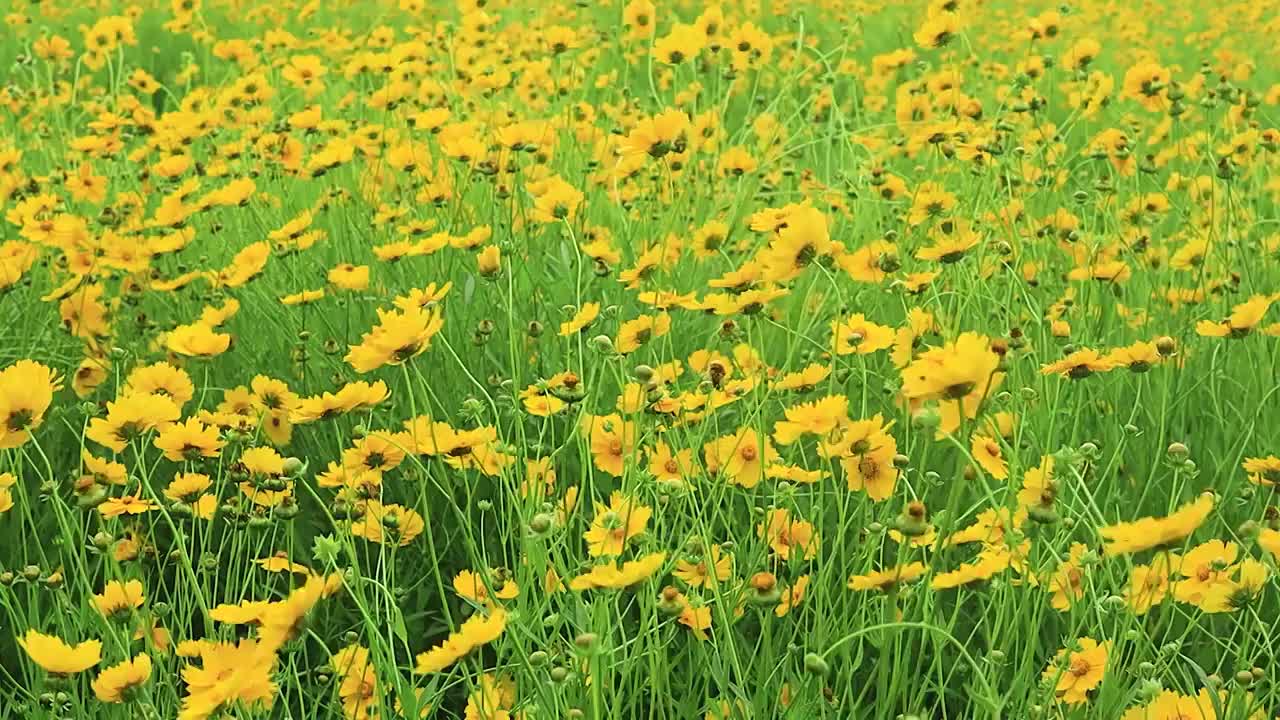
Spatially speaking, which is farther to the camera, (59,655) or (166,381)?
(166,381)

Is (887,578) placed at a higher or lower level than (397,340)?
lower

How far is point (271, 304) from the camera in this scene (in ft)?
6.37

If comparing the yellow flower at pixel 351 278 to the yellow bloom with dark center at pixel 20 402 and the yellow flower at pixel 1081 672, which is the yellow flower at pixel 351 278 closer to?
the yellow bloom with dark center at pixel 20 402

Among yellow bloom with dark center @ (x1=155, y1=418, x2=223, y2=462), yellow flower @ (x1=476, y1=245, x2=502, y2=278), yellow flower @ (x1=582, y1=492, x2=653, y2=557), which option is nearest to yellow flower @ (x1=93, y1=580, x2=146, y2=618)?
yellow bloom with dark center @ (x1=155, y1=418, x2=223, y2=462)

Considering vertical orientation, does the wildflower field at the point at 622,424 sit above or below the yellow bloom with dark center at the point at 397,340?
below

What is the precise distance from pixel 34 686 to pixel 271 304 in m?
0.81

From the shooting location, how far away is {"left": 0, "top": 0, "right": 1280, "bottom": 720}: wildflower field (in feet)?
3.38

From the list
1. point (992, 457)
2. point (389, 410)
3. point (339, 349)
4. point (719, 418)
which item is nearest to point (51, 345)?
point (339, 349)

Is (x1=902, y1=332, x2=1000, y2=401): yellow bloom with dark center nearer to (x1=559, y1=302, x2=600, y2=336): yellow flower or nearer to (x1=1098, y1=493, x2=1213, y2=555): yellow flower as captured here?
(x1=1098, y1=493, x2=1213, y2=555): yellow flower

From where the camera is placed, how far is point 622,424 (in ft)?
4.35

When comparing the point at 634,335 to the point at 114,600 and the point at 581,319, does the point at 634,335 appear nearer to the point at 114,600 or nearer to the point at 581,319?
the point at 581,319

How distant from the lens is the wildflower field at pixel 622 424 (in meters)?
1.03

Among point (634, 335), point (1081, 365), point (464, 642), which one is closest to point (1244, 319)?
point (1081, 365)

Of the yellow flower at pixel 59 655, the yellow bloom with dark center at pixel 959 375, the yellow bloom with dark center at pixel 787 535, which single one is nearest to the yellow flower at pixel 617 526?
the yellow bloom with dark center at pixel 787 535
